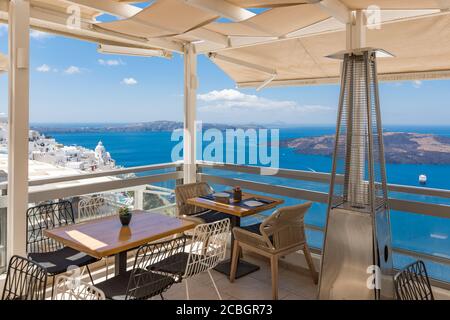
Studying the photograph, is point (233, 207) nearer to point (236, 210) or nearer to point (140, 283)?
point (236, 210)

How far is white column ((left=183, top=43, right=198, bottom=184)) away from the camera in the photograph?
5371 millimetres

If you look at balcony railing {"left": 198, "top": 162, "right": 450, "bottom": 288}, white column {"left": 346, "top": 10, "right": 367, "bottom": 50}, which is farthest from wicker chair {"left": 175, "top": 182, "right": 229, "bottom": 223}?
white column {"left": 346, "top": 10, "right": 367, "bottom": 50}

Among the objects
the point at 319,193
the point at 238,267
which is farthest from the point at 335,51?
the point at 238,267

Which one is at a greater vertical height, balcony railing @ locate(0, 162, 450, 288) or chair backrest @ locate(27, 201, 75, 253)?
balcony railing @ locate(0, 162, 450, 288)

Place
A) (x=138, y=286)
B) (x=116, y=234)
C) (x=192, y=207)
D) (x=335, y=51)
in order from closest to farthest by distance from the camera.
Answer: (x=138, y=286), (x=116, y=234), (x=335, y=51), (x=192, y=207)

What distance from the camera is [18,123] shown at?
326 centimetres

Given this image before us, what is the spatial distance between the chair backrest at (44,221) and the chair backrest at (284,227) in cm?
215

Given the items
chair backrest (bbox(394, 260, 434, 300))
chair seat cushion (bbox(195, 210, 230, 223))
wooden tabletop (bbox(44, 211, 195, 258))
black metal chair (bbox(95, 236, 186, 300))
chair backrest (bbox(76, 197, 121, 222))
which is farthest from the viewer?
chair seat cushion (bbox(195, 210, 230, 223))

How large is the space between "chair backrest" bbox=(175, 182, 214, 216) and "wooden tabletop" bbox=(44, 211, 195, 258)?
104 cm

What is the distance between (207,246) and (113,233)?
2.77 feet

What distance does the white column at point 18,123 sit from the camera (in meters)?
3.23

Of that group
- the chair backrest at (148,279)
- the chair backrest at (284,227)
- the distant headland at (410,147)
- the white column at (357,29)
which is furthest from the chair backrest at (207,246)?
the distant headland at (410,147)

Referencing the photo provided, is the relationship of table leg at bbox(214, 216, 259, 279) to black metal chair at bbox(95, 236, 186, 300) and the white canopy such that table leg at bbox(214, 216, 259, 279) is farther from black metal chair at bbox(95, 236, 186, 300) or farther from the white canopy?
the white canopy
